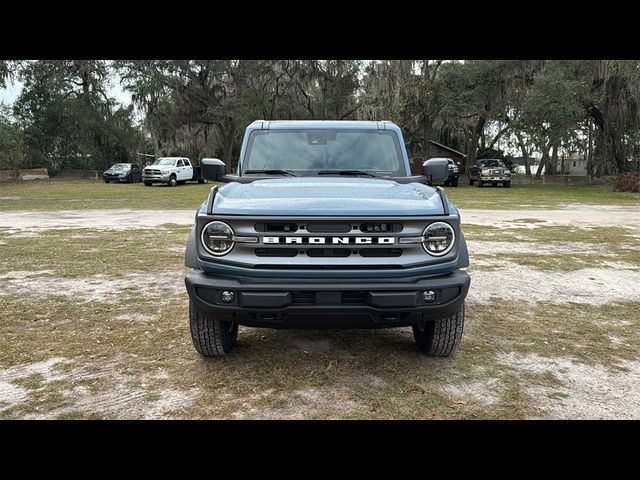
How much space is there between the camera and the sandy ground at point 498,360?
125 inches

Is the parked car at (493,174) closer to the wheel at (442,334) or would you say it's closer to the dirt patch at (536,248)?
the dirt patch at (536,248)

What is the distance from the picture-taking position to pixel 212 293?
3242 mm

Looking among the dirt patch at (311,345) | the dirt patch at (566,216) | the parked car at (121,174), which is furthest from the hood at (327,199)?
the parked car at (121,174)

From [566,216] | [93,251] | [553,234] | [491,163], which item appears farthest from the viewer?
[491,163]

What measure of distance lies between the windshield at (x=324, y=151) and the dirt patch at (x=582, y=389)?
6.35 feet

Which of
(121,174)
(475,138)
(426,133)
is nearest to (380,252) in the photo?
(426,133)

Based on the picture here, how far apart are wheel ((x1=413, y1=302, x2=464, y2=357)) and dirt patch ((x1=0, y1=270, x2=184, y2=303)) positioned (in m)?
3.16

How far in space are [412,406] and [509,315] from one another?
2401mm

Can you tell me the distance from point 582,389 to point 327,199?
2124mm

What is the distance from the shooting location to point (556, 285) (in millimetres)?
6402

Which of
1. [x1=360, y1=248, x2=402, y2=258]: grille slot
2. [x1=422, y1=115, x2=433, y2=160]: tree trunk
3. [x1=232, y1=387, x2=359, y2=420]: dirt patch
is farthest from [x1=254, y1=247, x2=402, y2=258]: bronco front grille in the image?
[x1=422, y1=115, x2=433, y2=160]: tree trunk

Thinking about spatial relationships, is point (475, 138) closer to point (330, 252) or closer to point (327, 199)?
point (327, 199)
